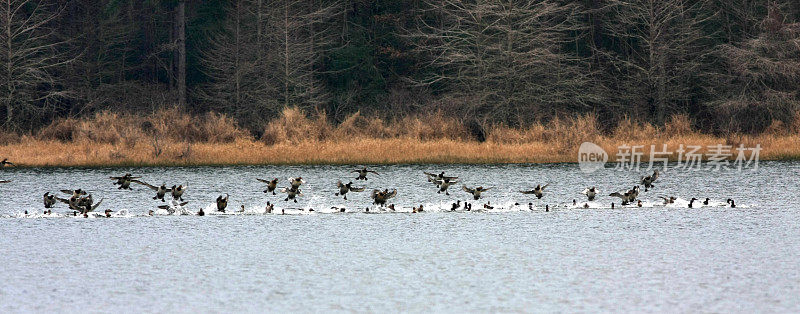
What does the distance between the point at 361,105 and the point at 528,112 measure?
459 inches

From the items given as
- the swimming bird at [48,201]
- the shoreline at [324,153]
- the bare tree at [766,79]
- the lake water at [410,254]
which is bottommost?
the lake water at [410,254]

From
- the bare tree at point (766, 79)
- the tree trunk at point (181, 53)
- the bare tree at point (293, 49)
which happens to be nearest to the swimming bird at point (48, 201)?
the bare tree at point (293, 49)

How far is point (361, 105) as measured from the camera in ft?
153

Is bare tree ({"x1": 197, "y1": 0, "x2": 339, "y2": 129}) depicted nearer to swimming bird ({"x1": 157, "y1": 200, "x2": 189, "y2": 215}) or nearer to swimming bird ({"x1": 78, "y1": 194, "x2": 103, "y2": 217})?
swimming bird ({"x1": 157, "y1": 200, "x2": 189, "y2": 215})

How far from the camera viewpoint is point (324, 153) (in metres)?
29.7

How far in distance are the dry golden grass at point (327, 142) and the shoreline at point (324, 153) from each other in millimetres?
32

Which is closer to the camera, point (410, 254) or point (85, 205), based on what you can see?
point (410, 254)

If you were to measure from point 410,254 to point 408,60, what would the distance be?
37167 millimetres

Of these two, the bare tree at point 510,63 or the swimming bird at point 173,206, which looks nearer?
the swimming bird at point 173,206

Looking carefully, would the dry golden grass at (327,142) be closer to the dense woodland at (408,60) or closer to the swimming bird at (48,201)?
the dense woodland at (408,60)

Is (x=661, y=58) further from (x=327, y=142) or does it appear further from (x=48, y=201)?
(x=48, y=201)

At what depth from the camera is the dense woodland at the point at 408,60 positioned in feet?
122

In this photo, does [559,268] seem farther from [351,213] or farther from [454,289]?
[351,213]

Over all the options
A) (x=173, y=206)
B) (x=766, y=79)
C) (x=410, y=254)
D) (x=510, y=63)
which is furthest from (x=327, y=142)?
(x=766, y=79)
